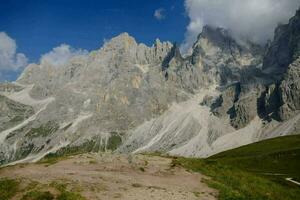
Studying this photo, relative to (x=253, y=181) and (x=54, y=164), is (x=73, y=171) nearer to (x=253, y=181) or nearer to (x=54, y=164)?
(x=54, y=164)

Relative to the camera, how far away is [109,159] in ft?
162

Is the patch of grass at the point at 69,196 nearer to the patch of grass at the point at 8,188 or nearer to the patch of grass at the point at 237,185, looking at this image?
the patch of grass at the point at 8,188

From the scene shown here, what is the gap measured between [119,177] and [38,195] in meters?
9.94

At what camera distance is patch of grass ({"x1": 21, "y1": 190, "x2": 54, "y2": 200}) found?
3378 cm

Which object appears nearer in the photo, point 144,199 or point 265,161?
point 144,199

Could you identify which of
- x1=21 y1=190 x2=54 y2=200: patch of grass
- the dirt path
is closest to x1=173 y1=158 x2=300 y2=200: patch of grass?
the dirt path

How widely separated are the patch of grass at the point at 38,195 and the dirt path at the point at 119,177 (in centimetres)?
249

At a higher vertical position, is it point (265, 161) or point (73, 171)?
point (265, 161)

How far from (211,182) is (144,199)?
1115 cm

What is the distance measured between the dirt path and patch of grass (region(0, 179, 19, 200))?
1.25 m

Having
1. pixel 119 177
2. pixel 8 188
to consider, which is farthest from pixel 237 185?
pixel 8 188

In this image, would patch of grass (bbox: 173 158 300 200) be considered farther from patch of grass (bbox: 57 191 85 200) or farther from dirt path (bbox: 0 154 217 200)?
patch of grass (bbox: 57 191 85 200)

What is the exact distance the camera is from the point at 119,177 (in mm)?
41719

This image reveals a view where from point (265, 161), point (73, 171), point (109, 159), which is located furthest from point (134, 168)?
point (265, 161)
